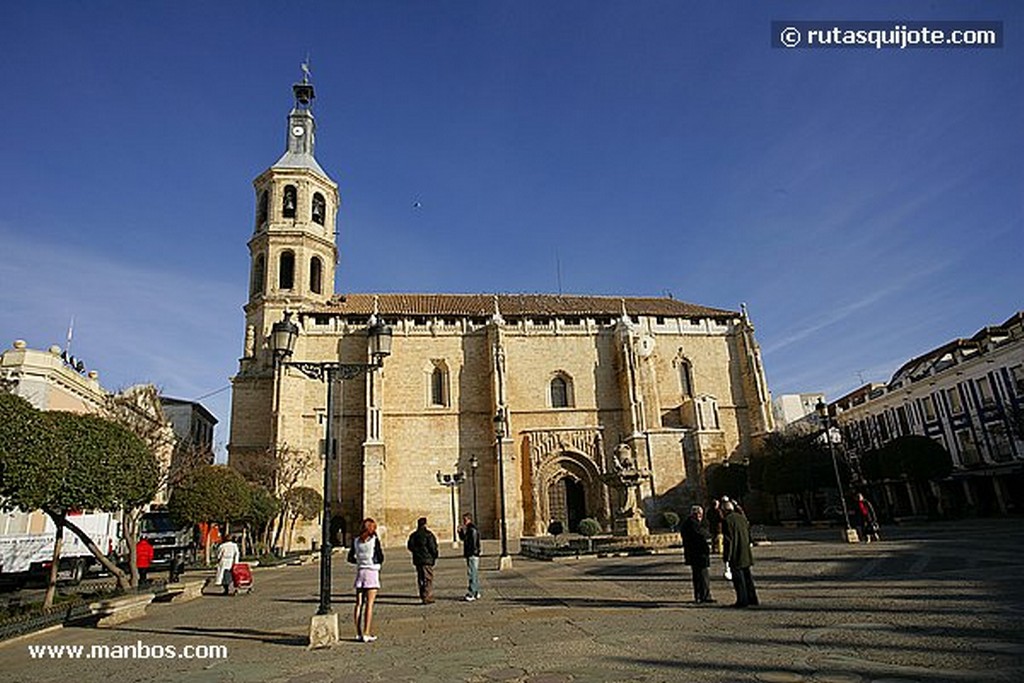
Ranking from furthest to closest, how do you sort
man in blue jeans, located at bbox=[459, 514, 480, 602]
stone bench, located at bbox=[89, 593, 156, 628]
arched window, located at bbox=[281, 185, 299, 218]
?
arched window, located at bbox=[281, 185, 299, 218]
man in blue jeans, located at bbox=[459, 514, 480, 602]
stone bench, located at bbox=[89, 593, 156, 628]

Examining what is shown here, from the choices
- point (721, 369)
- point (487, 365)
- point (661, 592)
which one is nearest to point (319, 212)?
point (487, 365)

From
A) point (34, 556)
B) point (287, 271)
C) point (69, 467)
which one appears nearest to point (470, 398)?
point (287, 271)

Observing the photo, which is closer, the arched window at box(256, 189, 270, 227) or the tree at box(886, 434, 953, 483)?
the tree at box(886, 434, 953, 483)

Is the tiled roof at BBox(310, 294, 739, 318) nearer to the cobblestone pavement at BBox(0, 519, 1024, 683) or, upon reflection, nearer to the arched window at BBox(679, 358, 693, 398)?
the arched window at BBox(679, 358, 693, 398)

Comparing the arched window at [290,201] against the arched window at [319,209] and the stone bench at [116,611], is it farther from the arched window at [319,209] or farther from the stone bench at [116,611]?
the stone bench at [116,611]

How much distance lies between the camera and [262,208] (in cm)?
3694

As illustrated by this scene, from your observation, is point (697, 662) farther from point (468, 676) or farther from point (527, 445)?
point (527, 445)

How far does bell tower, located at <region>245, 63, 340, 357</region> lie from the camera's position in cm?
3450

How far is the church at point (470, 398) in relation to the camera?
31234mm

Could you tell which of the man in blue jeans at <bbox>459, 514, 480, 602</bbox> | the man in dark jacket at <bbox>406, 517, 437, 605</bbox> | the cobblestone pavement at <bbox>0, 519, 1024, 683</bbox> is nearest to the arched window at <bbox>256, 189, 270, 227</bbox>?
the cobblestone pavement at <bbox>0, 519, 1024, 683</bbox>

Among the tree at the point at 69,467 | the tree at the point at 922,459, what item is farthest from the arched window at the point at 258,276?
the tree at the point at 922,459

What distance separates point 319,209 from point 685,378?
26.1 m

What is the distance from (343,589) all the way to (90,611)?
4.64 meters

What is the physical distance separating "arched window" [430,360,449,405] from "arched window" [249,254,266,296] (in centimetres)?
1195
